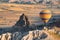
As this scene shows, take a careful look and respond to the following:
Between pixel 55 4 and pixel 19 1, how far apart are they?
5.88 m

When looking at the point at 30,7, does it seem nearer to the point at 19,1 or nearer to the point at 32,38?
the point at 19,1


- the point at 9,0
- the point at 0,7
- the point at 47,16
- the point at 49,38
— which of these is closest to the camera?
the point at 49,38

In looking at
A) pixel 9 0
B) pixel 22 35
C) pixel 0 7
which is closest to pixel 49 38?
pixel 22 35

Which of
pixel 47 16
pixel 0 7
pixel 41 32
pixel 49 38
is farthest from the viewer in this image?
pixel 0 7

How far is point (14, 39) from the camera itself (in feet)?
49.7

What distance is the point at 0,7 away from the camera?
123 ft

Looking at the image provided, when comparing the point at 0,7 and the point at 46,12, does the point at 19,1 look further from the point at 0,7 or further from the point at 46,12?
the point at 46,12

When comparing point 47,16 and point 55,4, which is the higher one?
point 47,16

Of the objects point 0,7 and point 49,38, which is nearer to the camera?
point 49,38

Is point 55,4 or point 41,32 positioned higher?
point 41,32

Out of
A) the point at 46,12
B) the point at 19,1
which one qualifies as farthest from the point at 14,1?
the point at 46,12

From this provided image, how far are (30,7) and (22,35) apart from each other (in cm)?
2623

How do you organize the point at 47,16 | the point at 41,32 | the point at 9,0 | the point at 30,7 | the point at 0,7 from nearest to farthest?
the point at 41,32
the point at 47,16
the point at 0,7
the point at 30,7
the point at 9,0

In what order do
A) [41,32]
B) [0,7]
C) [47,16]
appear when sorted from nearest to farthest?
1. [41,32]
2. [47,16]
3. [0,7]
